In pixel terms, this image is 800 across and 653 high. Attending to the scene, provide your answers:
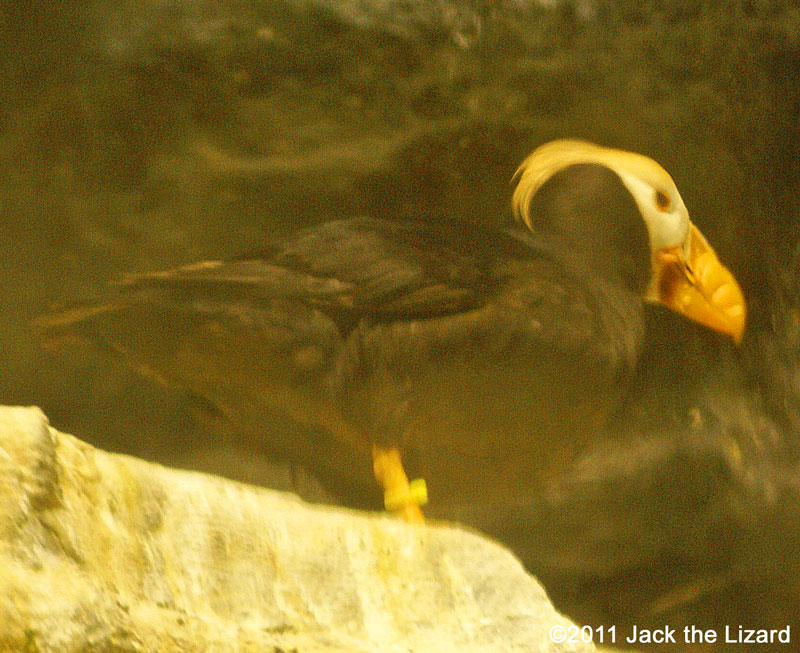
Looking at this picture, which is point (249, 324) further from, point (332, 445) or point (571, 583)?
point (571, 583)

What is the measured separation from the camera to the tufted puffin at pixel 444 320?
3.86 feet

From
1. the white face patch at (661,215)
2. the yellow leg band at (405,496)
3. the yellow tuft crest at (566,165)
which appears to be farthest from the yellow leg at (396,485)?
the white face patch at (661,215)

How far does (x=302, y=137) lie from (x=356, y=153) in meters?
0.08

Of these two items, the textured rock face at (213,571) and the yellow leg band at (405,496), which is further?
the yellow leg band at (405,496)

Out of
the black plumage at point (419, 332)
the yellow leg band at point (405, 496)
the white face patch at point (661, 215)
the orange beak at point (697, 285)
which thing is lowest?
the yellow leg band at point (405, 496)

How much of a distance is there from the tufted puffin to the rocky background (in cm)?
4

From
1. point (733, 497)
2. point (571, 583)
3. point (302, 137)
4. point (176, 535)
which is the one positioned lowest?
point (176, 535)

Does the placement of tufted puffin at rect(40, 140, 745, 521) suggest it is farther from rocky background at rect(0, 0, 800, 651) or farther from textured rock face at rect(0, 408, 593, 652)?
textured rock face at rect(0, 408, 593, 652)

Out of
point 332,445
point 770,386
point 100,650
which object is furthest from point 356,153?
point 770,386

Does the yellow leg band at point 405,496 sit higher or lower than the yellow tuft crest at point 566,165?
lower

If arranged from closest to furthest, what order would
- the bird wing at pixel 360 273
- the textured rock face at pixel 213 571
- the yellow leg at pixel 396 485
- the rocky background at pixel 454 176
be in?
the textured rock face at pixel 213 571 → the rocky background at pixel 454 176 → the bird wing at pixel 360 273 → the yellow leg at pixel 396 485

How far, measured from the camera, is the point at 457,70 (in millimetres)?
1118

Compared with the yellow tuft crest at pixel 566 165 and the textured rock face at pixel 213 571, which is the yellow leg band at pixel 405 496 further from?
the yellow tuft crest at pixel 566 165

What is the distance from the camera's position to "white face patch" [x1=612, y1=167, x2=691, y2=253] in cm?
128
